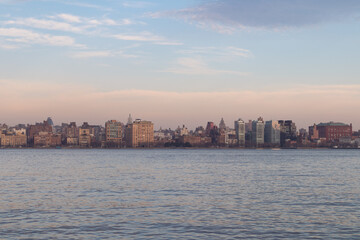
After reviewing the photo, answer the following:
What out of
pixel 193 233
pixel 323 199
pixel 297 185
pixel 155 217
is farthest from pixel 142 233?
pixel 297 185

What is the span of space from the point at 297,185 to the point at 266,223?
26.8 m

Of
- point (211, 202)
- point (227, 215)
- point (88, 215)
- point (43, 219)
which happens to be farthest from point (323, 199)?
point (43, 219)

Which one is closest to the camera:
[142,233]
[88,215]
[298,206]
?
[142,233]

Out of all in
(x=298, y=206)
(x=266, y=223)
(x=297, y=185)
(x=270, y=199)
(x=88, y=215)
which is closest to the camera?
(x=266, y=223)

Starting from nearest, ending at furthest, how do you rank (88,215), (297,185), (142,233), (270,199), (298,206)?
(142,233)
(88,215)
(298,206)
(270,199)
(297,185)

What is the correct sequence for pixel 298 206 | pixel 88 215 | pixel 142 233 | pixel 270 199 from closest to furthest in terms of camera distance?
1. pixel 142 233
2. pixel 88 215
3. pixel 298 206
4. pixel 270 199

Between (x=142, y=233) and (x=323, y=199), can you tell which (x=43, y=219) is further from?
(x=323, y=199)

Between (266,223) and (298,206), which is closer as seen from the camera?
(266,223)

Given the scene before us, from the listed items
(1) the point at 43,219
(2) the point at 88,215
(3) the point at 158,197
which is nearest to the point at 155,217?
(2) the point at 88,215

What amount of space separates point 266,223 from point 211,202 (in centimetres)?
966

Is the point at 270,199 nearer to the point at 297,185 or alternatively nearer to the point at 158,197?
the point at 158,197

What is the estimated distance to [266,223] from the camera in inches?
1252

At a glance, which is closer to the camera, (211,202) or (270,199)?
(211,202)

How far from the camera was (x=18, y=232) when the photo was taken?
28.5 m
